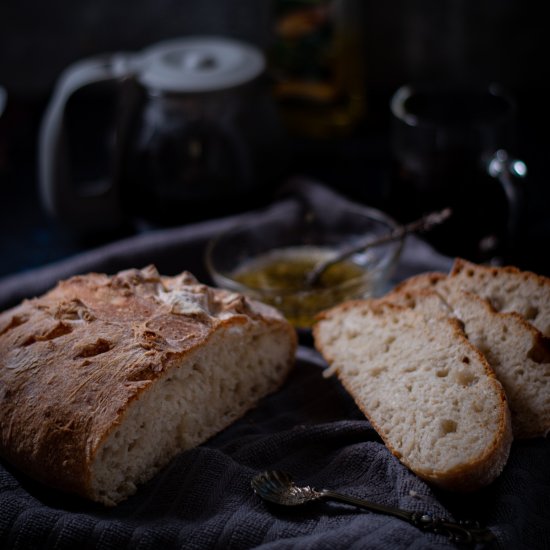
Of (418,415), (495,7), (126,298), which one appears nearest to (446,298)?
(418,415)

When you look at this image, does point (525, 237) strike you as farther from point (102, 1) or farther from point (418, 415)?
point (102, 1)

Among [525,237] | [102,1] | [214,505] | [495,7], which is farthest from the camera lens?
[102,1]

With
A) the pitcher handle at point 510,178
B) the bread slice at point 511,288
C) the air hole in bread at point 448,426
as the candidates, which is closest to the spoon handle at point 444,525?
the air hole in bread at point 448,426

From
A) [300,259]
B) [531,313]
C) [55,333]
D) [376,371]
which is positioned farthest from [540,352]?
[55,333]

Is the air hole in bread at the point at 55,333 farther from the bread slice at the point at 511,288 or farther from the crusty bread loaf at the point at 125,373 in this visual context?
the bread slice at the point at 511,288

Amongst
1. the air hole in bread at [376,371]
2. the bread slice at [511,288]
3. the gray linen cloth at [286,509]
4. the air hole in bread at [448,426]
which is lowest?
the gray linen cloth at [286,509]

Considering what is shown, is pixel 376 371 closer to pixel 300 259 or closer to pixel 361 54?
pixel 300 259

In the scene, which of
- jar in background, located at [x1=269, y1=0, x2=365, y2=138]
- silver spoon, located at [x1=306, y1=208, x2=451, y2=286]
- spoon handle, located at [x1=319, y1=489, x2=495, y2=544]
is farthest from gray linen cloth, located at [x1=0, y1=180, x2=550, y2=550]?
jar in background, located at [x1=269, y1=0, x2=365, y2=138]
